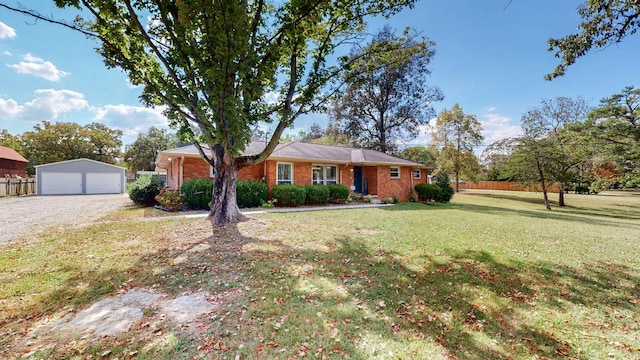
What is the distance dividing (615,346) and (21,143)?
55.9 meters

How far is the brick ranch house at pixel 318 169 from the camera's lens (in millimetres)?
12758

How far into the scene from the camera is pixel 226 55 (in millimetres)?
6188

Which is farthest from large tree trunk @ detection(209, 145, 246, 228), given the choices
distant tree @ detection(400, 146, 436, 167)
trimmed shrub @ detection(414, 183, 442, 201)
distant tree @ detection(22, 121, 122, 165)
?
distant tree @ detection(22, 121, 122, 165)

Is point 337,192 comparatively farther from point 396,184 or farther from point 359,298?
point 359,298

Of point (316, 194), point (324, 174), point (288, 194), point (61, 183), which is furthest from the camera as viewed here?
point (61, 183)

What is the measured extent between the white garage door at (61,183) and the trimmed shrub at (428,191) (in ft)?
101

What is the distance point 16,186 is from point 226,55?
28264 millimetres

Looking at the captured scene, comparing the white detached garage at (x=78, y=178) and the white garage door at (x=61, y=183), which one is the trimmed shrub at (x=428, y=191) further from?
the white garage door at (x=61, y=183)

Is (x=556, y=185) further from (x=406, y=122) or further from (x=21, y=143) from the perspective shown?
(x=21, y=143)

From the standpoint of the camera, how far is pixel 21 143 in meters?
35.0

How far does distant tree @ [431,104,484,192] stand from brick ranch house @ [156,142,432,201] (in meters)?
12.2

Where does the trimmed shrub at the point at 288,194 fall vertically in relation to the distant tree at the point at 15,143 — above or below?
below

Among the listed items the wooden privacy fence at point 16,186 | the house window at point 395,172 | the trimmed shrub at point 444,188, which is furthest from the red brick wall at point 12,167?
the trimmed shrub at point 444,188

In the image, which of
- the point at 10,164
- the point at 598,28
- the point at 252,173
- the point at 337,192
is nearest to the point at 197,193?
the point at 252,173
